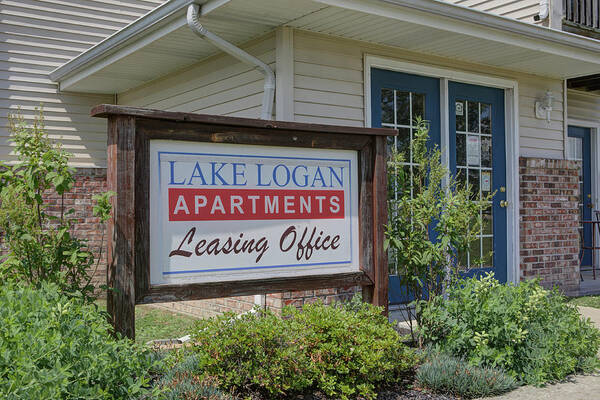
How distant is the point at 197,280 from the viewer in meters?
3.82

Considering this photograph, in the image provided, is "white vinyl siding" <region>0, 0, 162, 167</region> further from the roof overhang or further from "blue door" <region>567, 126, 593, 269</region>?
"blue door" <region>567, 126, 593, 269</region>

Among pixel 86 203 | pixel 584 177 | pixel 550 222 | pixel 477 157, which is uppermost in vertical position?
pixel 477 157

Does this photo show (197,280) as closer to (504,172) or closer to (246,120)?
(246,120)

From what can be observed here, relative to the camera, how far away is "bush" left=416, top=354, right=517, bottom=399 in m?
3.98

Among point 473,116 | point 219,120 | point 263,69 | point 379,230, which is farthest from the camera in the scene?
point 473,116

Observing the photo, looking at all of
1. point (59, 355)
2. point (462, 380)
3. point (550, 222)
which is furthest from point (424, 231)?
point (550, 222)

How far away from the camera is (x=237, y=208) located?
400 cm

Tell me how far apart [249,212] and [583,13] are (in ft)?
22.8

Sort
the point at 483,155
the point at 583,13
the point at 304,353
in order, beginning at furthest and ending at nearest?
the point at 583,13 < the point at 483,155 < the point at 304,353

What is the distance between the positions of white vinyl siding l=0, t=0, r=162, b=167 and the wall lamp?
6.28 metres

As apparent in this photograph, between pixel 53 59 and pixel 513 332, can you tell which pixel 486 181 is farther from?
pixel 53 59

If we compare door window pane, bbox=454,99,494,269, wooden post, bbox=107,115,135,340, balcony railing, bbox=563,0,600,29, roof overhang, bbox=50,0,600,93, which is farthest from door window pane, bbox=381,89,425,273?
wooden post, bbox=107,115,135,340

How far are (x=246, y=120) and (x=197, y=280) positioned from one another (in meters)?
1.09

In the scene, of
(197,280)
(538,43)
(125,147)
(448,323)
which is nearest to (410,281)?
(448,323)
